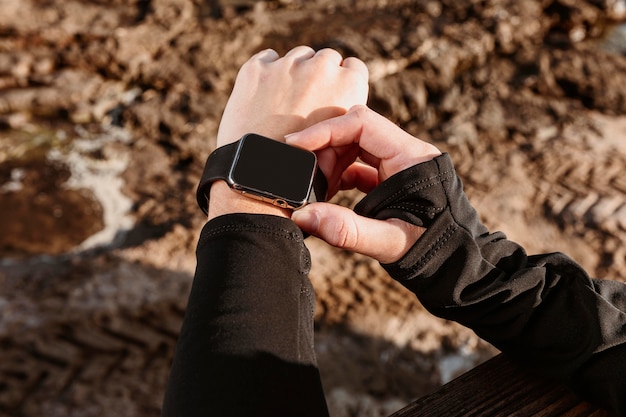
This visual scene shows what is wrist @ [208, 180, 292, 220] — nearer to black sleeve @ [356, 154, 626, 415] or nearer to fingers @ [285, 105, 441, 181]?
fingers @ [285, 105, 441, 181]

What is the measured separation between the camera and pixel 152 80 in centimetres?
404

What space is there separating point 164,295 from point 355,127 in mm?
1755

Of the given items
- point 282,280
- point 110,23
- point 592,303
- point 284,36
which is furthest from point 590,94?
point 110,23

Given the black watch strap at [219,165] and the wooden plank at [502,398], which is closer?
the wooden plank at [502,398]

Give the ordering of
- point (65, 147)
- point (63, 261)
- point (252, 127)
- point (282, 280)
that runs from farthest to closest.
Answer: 1. point (65, 147)
2. point (63, 261)
3. point (252, 127)
4. point (282, 280)

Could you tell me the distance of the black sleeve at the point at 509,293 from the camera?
0.93 meters

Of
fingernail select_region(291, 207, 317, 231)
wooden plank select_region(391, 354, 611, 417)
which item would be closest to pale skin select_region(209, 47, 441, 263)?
fingernail select_region(291, 207, 317, 231)

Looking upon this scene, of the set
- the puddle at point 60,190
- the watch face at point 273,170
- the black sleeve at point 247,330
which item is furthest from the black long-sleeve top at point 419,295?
the puddle at point 60,190

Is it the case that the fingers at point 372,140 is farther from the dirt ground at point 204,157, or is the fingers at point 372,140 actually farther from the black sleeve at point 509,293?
the dirt ground at point 204,157

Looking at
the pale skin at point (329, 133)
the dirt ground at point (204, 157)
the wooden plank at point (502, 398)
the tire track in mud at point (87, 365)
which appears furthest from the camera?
the dirt ground at point (204, 157)

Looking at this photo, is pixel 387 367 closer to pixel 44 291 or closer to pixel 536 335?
pixel 536 335

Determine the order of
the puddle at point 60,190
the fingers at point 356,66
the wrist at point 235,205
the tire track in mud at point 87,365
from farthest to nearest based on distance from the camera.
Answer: the puddle at point 60,190 < the tire track in mud at point 87,365 < the fingers at point 356,66 < the wrist at point 235,205

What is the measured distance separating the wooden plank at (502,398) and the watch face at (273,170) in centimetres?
49

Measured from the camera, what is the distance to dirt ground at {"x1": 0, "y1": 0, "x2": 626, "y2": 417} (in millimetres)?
2287
